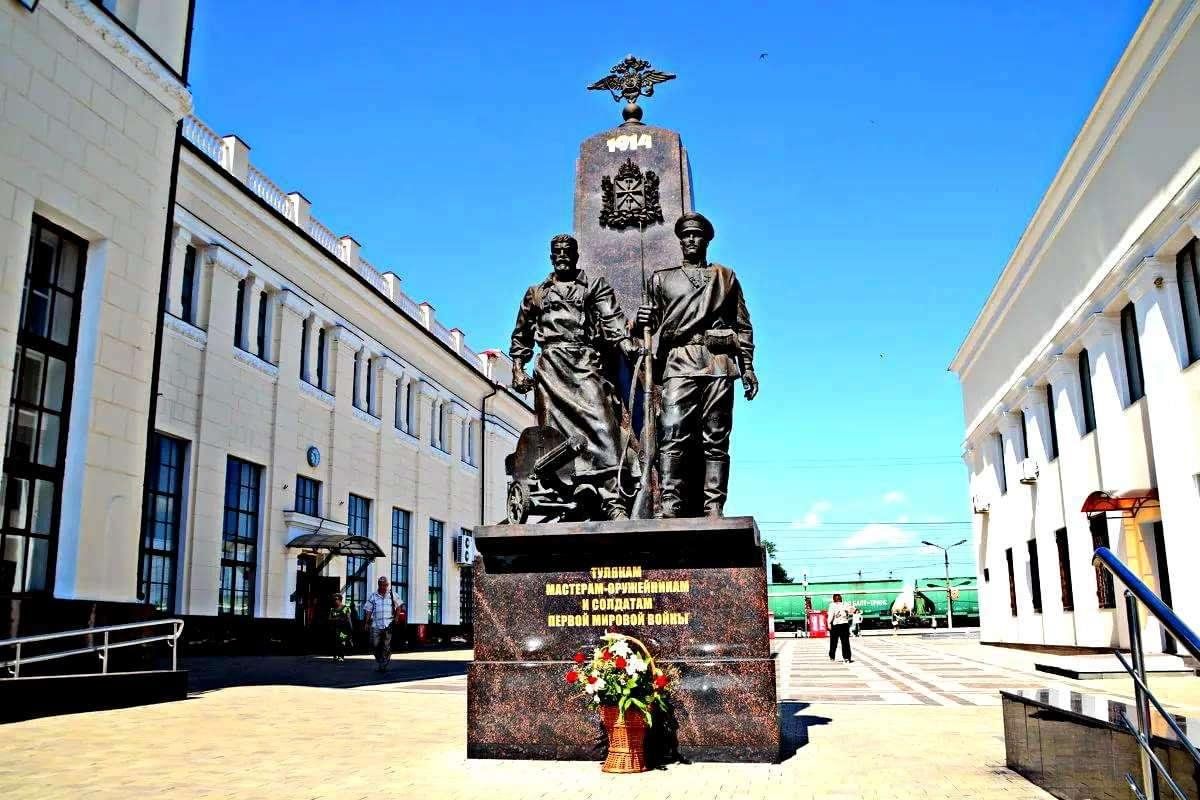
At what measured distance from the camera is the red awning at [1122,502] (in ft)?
60.4

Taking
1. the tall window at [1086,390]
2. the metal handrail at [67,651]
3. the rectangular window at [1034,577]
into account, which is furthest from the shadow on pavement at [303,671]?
the rectangular window at [1034,577]

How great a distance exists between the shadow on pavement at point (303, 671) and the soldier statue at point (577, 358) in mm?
7581

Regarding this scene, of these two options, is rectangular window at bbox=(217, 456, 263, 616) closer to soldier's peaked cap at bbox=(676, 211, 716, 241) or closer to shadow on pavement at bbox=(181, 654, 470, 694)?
shadow on pavement at bbox=(181, 654, 470, 694)

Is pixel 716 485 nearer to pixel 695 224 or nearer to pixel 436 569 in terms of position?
pixel 695 224

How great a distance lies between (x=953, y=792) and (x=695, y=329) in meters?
3.81

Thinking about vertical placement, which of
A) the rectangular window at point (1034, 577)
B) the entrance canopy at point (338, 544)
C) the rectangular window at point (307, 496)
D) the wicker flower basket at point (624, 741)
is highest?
the rectangular window at point (307, 496)

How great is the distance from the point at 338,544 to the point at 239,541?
2.96 meters

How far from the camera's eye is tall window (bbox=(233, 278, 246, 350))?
76.1ft

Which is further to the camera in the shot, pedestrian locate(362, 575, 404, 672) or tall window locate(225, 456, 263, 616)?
tall window locate(225, 456, 263, 616)

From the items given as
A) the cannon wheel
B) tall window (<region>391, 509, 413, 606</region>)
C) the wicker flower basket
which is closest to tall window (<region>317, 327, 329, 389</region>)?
tall window (<region>391, 509, 413, 606</region>)

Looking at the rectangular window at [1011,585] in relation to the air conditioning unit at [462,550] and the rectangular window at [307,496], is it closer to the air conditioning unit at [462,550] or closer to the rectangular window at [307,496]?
the air conditioning unit at [462,550]

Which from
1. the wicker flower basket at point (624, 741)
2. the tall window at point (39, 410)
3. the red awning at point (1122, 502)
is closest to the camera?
the wicker flower basket at point (624, 741)

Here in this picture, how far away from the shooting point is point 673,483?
766cm

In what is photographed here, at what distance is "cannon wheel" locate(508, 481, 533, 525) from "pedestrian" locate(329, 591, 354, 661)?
51.2 ft
